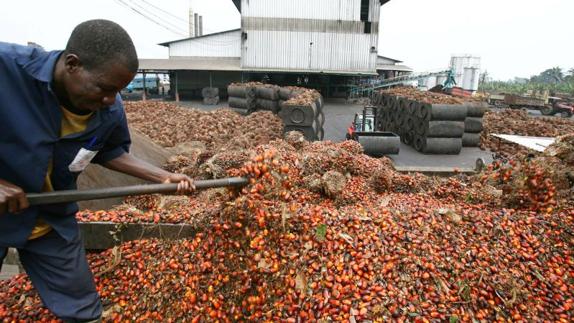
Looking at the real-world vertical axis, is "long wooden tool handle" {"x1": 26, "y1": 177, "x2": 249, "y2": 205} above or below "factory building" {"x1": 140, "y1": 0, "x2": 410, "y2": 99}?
below

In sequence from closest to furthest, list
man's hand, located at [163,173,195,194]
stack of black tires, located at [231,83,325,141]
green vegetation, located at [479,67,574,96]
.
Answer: man's hand, located at [163,173,195,194] → stack of black tires, located at [231,83,325,141] → green vegetation, located at [479,67,574,96]

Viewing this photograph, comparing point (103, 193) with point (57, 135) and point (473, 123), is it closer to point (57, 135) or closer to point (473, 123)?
point (57, 135)

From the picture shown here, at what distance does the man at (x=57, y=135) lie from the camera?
1955 millimetres

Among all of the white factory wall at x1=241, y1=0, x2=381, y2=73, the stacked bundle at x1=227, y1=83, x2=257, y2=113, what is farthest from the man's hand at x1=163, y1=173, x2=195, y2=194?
the white factory wall at x1=241, y1=0, x2=381, y2=73

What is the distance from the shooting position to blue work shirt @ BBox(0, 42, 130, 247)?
1.98 metres

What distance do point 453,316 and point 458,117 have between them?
32.4ft

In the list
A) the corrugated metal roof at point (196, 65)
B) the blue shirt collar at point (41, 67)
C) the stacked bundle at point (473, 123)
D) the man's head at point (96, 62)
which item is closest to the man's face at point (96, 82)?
the man's head at point (96, 62)

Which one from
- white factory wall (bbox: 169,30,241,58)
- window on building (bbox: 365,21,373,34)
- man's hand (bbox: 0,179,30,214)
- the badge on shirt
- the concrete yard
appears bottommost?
the concrete yard

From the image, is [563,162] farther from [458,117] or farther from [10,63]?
[458,117]

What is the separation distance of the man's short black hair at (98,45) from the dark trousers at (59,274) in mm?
1242

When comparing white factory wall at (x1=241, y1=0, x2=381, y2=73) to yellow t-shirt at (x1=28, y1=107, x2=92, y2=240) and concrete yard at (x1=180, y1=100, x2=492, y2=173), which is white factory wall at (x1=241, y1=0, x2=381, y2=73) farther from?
yellow t-shirt at (x1=28, y1=107, x2=92, y2=240)

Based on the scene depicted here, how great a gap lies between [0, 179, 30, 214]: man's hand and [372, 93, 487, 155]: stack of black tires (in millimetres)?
11075

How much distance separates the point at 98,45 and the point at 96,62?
9 centimetres

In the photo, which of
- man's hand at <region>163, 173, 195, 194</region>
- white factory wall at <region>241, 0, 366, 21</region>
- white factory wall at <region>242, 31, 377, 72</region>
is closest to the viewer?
man's hand at <region>163, 173, 195, 194</region>
